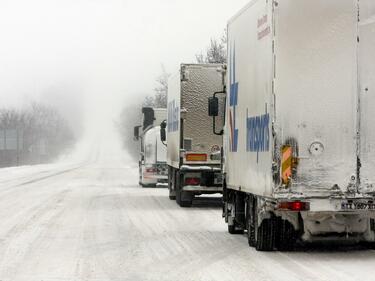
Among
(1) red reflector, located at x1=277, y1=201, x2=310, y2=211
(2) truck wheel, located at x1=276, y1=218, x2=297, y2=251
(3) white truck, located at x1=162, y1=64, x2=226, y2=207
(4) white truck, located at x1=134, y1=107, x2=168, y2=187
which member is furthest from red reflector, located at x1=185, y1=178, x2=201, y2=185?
(1) red reflector, located at x1=277, y1=201, x2=310, y2=211

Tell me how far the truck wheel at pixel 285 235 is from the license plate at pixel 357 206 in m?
1.20

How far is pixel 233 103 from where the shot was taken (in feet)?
48.4

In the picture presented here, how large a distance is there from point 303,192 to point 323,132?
2.68 feet

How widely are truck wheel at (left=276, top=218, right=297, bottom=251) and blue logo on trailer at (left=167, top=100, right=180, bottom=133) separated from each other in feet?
37.3

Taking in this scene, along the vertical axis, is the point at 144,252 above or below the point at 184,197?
below

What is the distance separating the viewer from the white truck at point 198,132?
23.5m

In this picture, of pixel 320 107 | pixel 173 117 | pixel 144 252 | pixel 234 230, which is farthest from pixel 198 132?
pixel 320 107

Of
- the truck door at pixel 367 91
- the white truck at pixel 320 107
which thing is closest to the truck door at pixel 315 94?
the white truck at pixel 320 107

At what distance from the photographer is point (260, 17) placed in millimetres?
12445

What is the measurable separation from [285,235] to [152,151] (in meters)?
22.5

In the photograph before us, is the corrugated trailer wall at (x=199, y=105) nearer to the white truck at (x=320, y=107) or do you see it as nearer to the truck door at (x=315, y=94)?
the white truck at (x=320, y=107)

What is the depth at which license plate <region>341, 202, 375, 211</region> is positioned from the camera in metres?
11.7

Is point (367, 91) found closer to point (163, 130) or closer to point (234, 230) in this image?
point (234, 230)

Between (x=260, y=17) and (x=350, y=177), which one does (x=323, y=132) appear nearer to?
(x=350, y=177)
